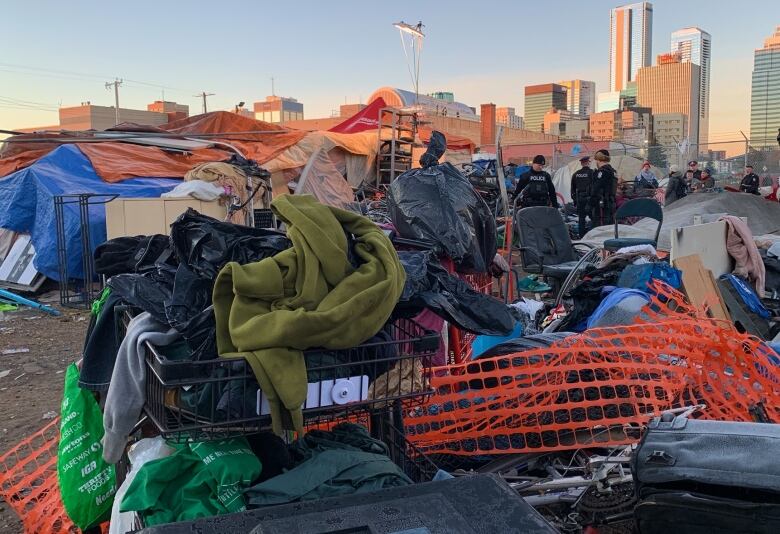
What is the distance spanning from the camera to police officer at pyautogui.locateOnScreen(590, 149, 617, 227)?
11.4 meters

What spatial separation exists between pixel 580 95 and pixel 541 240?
169 meters

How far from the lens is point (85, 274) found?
897cm

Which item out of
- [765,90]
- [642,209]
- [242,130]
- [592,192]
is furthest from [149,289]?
[765,90]

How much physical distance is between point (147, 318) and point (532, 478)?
1.70 metres

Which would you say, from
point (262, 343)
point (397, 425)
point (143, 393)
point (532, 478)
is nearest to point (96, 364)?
point (143, 393)

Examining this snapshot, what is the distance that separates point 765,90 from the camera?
5178cm

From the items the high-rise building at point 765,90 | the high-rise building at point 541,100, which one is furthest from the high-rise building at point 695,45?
the high-rise building at point 765,90

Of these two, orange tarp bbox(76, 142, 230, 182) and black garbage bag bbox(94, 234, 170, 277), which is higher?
orange tarp bbox(76, 142, 230, 182)

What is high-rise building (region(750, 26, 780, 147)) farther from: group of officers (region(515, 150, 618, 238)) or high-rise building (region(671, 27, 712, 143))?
high-rise building (region(671, 27, 712, 143))

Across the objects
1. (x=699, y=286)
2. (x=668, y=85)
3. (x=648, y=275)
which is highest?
(x=668, y=85)

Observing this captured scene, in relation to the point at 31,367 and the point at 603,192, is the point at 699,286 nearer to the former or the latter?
the point at 31,367

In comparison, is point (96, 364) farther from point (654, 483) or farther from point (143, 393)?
point (654, 483)

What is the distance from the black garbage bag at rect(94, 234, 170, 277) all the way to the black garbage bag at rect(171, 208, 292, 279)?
32 cm

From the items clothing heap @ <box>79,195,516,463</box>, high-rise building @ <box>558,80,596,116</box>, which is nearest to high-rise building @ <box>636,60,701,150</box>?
high-rise building @ <box>558,80,596,116</box>
